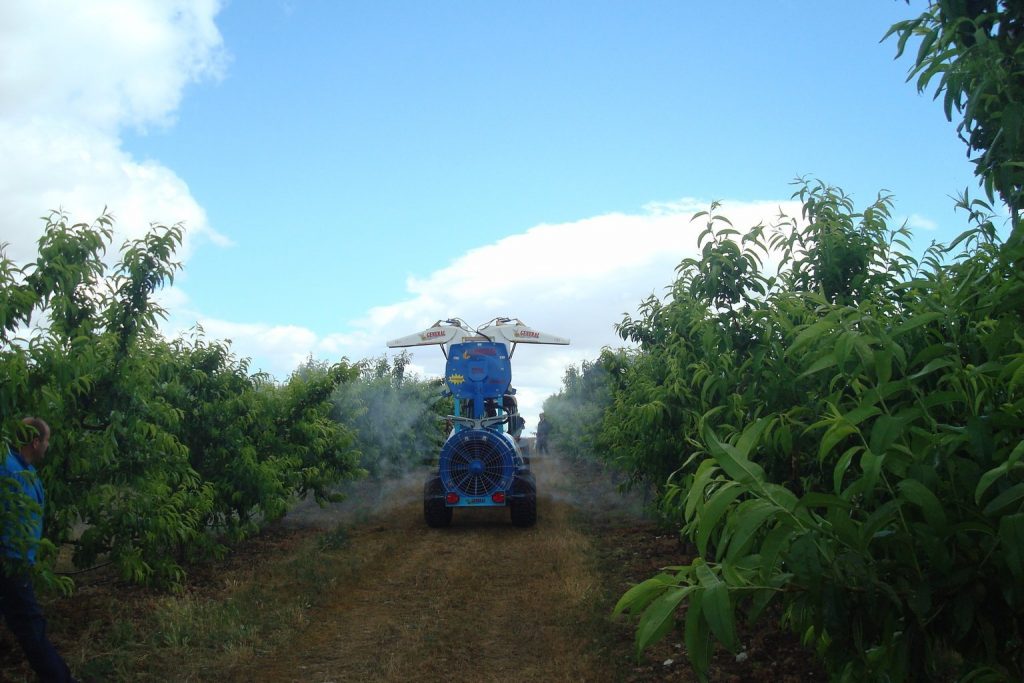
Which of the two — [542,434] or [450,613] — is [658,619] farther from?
[542,434]

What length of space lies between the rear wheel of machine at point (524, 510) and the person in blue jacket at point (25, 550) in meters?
9.30

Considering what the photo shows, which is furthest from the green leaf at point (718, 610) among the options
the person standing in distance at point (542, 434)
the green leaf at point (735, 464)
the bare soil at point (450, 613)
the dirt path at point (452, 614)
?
the person standing in distance at point (542, 434)

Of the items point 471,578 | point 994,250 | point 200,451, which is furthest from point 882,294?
point 200,451

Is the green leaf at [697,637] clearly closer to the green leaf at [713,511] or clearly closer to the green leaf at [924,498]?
the green leaf at [713,511]

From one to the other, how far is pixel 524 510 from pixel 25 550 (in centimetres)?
1000

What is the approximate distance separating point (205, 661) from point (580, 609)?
336cm

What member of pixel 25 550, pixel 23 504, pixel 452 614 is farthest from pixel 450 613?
pixel 23 504

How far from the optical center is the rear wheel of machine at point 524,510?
14047 mm

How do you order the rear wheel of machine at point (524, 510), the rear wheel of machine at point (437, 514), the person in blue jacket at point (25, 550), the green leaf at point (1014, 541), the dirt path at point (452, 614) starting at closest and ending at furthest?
the green leaf at point (1014, 541), the person in blue jacket at point (25, 550), the dirt path at point (452, 614), the rear wheel of machine at point (524, 510), the rear wheel of machine at point (437, 514)

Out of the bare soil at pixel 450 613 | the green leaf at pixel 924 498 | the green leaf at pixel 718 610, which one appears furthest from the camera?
the bare soil at pixel 450 613

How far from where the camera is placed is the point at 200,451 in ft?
32.8

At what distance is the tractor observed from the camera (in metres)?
14.1

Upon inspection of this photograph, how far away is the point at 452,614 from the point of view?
311 inches

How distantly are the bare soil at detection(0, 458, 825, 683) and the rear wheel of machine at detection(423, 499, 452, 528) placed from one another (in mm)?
265
